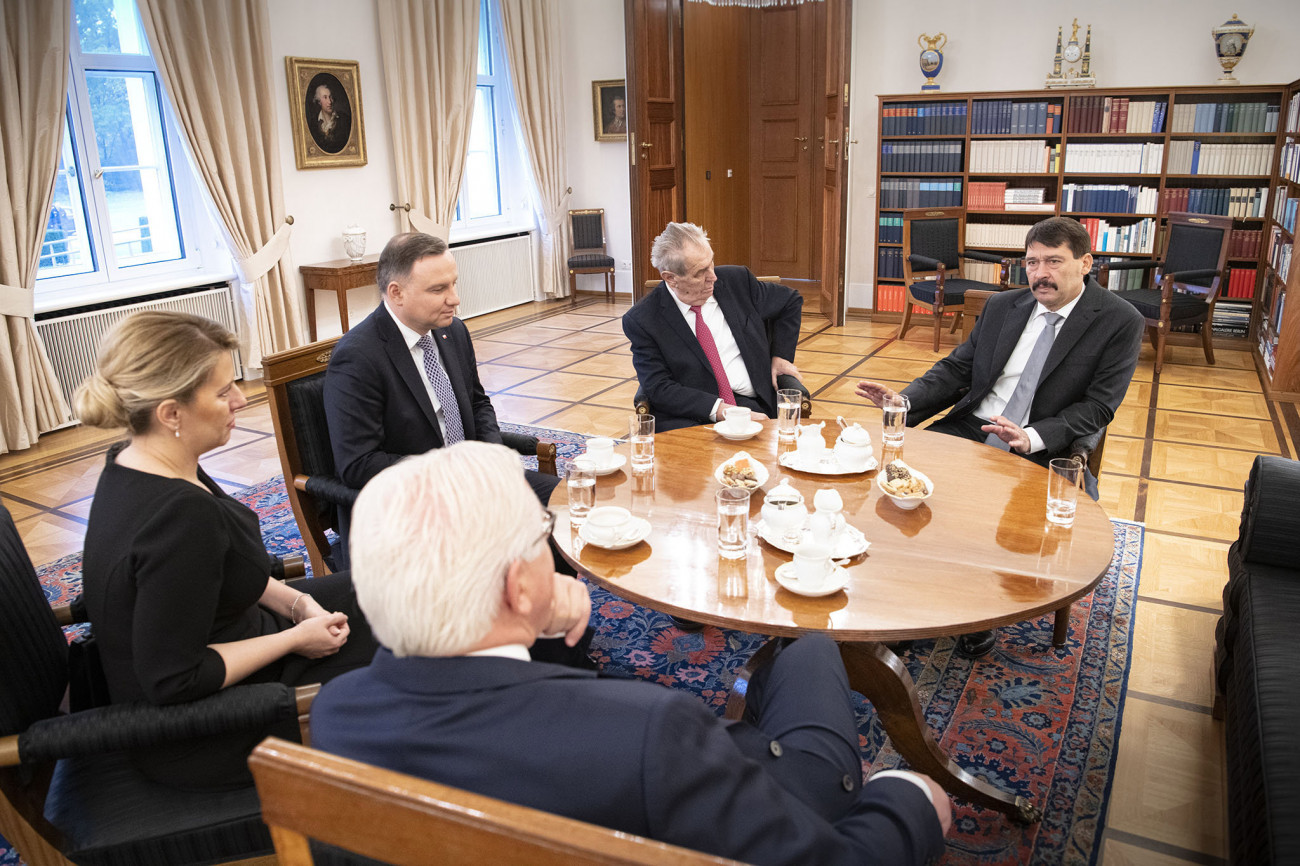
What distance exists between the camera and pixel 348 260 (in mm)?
7180

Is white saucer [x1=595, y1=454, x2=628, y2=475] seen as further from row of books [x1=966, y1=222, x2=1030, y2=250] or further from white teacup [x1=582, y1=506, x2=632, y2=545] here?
row of books [x1=966, y1=222, x2=1030, y2=250]

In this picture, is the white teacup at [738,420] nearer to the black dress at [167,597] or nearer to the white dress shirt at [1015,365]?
the white dress shirt at [1015,365]

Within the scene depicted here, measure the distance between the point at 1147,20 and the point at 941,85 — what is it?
1494 mm

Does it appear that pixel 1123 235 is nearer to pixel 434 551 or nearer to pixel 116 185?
pixel 116 185

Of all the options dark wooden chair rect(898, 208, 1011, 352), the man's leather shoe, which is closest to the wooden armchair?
the man's leather shoe

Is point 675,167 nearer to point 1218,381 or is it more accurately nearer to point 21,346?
point 1218,381

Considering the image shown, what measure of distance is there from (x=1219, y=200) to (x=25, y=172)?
782 cm

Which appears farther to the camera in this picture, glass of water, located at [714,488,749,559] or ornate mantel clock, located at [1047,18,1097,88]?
ornate mantel clock, located at [1047,18,1097,88]

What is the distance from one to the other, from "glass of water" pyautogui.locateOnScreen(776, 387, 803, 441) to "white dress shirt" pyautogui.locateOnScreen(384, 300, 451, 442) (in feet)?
3.55

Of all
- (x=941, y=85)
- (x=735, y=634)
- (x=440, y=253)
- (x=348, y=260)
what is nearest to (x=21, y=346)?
(x=348, y=260)

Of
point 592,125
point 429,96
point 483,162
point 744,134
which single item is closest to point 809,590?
point 429,96

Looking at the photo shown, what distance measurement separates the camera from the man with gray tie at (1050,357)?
3064 mm

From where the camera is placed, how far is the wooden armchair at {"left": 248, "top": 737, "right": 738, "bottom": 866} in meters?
0.85

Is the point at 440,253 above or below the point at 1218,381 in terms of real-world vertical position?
above
